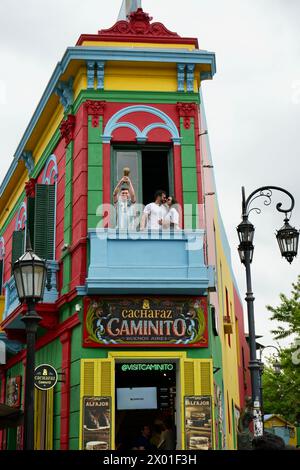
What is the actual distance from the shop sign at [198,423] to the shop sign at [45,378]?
261 cm

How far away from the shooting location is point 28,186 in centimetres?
2055

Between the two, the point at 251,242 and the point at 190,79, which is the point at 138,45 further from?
the point at 251,242

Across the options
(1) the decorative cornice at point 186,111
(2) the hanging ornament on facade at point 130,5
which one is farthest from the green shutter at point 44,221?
(2) the hanging ornament on facade at point 130,5

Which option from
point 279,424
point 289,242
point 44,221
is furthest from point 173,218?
point 279,424

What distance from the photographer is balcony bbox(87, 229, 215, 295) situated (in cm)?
1460

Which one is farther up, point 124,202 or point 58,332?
point 124,202

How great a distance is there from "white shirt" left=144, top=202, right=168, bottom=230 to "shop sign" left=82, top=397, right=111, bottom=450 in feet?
12.0

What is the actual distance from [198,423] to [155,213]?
14.2 ft

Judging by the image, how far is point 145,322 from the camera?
1475 centimetres

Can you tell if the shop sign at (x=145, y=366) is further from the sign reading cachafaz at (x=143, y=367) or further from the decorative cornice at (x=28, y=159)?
the decorative cornice at (x=28, y=159)

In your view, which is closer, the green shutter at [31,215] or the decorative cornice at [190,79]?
the decorative cornice at [190,79]

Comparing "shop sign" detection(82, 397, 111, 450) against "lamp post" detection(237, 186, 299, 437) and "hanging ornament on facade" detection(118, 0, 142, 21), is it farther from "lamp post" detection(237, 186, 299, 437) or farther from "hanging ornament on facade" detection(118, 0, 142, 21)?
"hanging ornament on facade" detection(118, 0, 142, 21)

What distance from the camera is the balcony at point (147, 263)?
575 inches

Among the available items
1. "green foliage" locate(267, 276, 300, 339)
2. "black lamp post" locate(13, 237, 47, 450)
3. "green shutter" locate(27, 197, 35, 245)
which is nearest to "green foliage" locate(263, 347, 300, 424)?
"green foliage" locate(267, 276, 300, 339)
